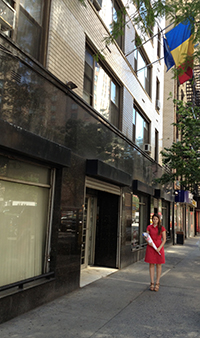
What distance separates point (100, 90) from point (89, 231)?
179 inches

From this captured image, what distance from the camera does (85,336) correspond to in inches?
164

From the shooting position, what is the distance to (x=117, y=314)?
5.13 metres

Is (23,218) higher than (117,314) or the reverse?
higher

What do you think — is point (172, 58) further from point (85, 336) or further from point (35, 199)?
point (85, 336)

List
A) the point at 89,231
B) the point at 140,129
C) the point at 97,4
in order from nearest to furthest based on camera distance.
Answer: the point at 97,4
the point at 89,231
the point at 140,129

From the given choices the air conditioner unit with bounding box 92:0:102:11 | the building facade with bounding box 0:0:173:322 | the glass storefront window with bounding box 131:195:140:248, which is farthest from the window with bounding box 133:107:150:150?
the air conditioner unit with bounding box 92:0:102:11

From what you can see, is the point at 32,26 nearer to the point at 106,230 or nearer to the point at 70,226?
the point at 70,226

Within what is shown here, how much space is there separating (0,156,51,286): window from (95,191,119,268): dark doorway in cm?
398

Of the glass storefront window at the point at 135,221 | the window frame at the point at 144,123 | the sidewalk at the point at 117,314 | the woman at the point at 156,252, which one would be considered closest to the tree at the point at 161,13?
the woman at the point at 156,252

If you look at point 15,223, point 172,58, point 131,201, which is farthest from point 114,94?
point 15,223

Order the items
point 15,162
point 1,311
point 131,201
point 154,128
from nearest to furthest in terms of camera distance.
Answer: point 1,311, point 15,162, point 131,201, point 154,128

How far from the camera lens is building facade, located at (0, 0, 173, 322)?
197 inches

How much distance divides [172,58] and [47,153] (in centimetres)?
810

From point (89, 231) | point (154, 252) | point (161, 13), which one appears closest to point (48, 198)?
point (154, 252)
